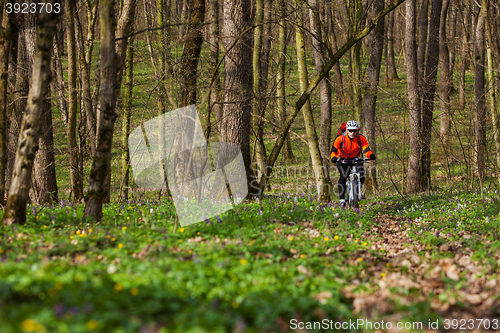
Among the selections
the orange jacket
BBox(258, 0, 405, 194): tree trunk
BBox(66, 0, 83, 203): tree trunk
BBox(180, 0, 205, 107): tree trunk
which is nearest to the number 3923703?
BBox(66, 0, 83, 203): tree trunk

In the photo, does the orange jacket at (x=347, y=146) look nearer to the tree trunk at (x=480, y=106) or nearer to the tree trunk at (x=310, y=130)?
the tree trunk at (x=310, y=130)

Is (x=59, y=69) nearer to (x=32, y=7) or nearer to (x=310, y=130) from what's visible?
(x=32, y=7)

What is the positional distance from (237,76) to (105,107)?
4.27 meters

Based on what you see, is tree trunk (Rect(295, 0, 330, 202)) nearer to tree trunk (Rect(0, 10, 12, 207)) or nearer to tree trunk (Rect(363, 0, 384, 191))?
tree trunk (Rect(363, 0, 384, 191))

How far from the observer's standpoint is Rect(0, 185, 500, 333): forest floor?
122 inches

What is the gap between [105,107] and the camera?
6.19 meters

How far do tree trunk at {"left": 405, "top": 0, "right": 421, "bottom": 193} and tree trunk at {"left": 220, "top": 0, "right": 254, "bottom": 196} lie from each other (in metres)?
6.10

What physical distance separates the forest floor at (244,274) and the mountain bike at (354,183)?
1756 mm

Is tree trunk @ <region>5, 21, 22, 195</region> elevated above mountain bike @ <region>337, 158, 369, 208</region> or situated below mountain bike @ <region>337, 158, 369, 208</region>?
above

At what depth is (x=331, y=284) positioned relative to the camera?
425 centimetres

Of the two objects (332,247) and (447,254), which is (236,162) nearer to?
(332,247)

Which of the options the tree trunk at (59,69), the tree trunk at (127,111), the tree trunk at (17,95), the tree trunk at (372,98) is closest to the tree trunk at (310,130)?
the tree trunk at (127,111)

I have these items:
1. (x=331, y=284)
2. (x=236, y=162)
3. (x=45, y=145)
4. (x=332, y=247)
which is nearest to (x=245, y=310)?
(x=331, y=284)

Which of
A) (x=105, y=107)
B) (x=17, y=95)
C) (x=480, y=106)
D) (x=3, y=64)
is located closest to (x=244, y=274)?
(x=105, y=107)
